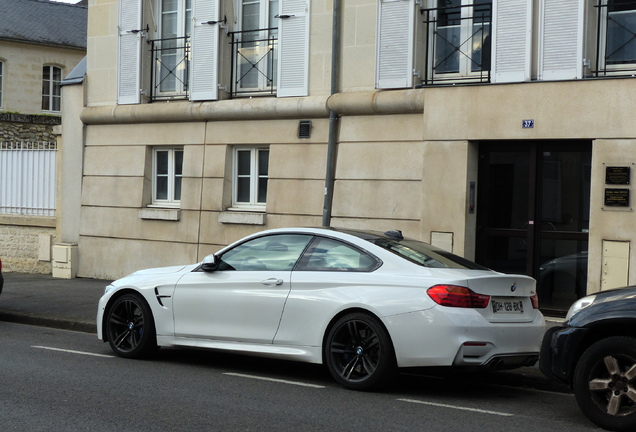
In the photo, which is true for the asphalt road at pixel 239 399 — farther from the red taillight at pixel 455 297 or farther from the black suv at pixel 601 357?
the red taillight at pixel 455 297

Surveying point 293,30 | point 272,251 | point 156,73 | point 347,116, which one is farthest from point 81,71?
point 272,251

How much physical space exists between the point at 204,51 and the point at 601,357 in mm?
11440

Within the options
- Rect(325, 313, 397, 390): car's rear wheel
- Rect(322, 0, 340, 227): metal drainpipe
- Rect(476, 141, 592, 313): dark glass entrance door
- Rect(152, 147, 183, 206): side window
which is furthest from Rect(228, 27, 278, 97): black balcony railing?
Rect(325, 313, 397, 390): car's rear wheel

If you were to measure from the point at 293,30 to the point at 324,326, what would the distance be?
830 centimetres

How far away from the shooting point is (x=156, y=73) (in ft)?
59.3

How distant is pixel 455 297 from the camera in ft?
26.3

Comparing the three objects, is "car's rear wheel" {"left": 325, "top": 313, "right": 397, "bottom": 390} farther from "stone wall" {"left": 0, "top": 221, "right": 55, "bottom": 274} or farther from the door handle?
"stone wall" {"left": 0, "top": 221, "right": 55, "bottom": 274}

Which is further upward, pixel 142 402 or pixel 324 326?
pixel 324 326

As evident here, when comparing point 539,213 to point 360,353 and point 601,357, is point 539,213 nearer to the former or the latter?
point 360,353

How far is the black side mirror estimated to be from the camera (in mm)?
9469

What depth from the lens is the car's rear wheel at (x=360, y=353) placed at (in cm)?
817

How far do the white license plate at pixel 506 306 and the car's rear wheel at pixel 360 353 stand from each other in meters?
0.94

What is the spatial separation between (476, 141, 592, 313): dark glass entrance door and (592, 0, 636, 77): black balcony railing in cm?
111

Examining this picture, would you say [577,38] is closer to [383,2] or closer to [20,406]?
[383,2]
